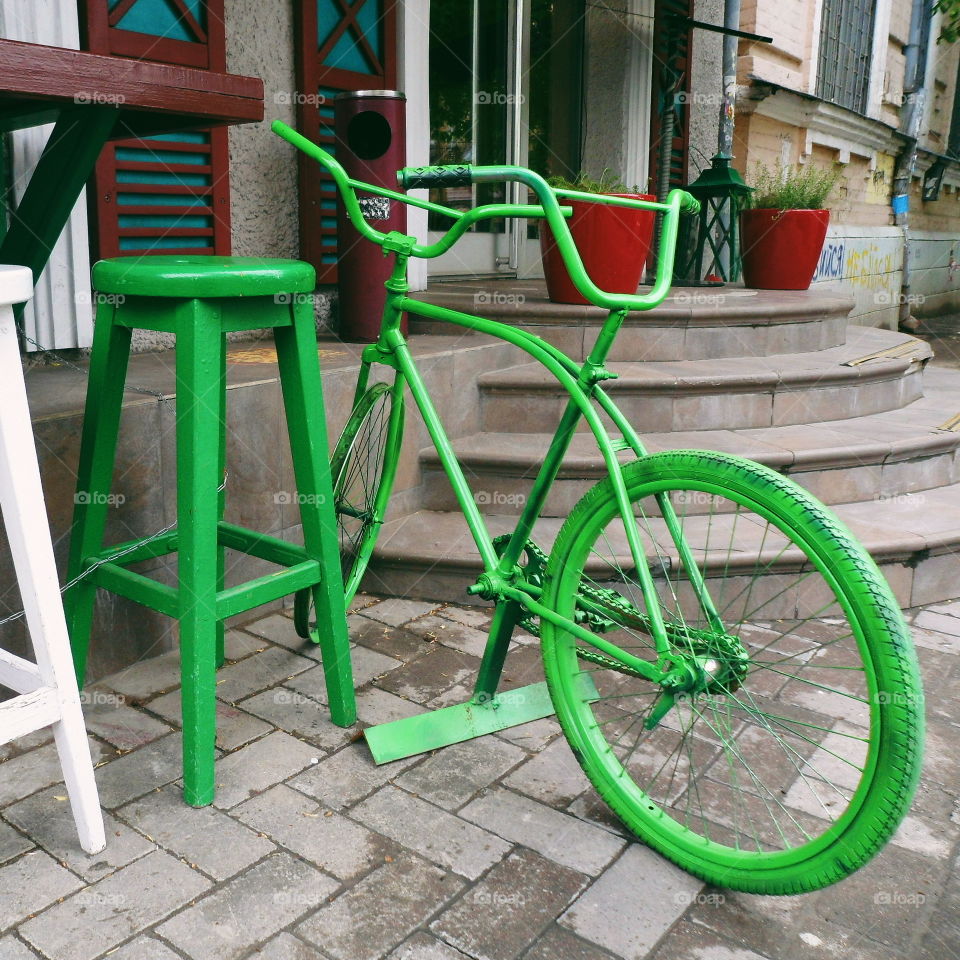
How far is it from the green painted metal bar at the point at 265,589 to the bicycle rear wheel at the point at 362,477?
13.8 inches

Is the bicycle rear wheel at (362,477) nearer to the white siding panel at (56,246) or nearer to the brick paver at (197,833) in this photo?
the brick paver at (197,833)

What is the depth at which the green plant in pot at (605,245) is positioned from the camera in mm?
4406

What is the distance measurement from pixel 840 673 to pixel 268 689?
1675 mm

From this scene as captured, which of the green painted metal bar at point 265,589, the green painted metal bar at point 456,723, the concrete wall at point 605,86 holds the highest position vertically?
the concrete wall at point 605,86

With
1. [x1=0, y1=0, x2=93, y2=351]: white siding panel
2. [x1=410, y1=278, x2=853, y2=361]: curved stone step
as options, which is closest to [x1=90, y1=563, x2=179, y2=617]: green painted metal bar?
[x1=0, y1=0, x2=93, y2=351]: white siding panel

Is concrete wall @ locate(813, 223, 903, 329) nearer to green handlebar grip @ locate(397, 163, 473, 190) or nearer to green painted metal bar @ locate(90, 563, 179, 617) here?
green handlebar grip @ locate(397, 163, 473, 190)

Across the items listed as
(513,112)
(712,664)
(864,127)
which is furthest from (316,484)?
(864,127)

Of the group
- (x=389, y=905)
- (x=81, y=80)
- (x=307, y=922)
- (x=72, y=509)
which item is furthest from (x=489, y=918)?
(x=81, y=80)

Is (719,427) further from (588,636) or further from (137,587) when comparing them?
(137,587)

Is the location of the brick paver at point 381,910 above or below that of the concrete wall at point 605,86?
below

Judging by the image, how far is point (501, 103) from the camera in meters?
6.42

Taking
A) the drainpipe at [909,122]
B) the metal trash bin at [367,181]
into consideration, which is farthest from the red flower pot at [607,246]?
the drainpipe at [909,122]

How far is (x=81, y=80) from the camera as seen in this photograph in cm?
179

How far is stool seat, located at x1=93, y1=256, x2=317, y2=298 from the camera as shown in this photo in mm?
1987
